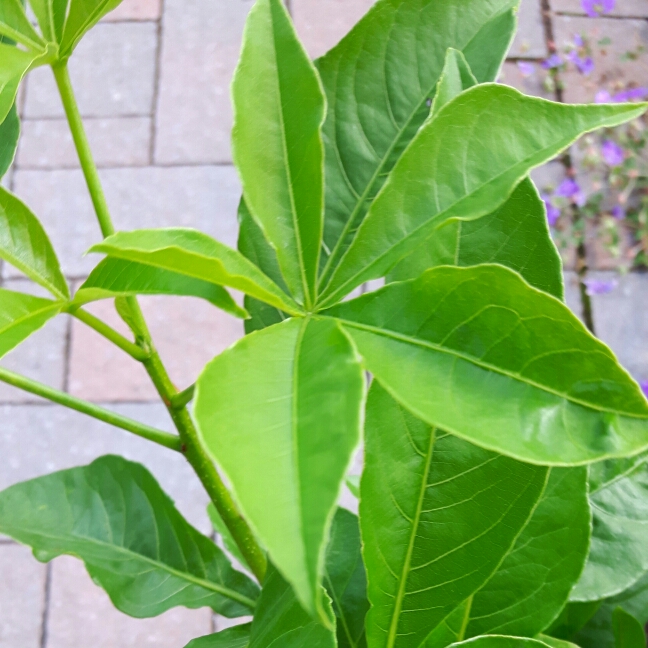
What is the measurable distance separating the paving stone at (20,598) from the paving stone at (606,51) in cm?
141

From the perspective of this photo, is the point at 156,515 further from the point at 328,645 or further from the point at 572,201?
the point at 572,201

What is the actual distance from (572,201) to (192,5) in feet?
3.09

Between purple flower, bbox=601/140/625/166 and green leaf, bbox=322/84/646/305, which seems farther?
purple flower, bbox=601/140/625/166

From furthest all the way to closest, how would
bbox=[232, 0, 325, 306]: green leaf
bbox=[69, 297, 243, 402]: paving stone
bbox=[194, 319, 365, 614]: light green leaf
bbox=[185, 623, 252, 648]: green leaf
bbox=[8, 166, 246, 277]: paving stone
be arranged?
1. bbox=[8, 166, 246, 277]: paving stone
2. bbox=[69, 297, 243, 402]: paving stone
3. bbox=[185, 623, 252, 648]: green leaf
4. bbox=[232, 0, 325, 306]: green leaf
5. bbox=[194, 319, 365, 614]: light green leaf

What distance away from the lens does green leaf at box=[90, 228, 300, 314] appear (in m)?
0.23

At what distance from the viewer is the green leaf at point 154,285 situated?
0.26m

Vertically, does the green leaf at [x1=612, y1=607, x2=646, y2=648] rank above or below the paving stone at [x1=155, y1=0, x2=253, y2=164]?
below

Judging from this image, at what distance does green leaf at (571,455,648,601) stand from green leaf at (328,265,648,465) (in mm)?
206

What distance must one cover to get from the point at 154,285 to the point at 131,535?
26 centimetres

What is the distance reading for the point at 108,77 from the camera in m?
1.59

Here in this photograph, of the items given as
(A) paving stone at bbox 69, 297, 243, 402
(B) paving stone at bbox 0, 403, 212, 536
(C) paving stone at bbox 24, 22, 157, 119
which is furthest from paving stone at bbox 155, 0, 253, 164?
(B) paving stone at bbox 0, 403, 212, 536

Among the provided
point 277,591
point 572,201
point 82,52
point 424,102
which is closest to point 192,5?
point 82,52

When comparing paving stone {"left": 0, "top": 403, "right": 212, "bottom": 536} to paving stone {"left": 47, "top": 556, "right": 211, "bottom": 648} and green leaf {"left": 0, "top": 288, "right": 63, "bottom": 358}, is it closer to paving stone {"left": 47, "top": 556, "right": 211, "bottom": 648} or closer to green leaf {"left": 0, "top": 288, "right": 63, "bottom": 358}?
paving stone {"left": 47, "top": 556, "right": 211, "bottom": 648}

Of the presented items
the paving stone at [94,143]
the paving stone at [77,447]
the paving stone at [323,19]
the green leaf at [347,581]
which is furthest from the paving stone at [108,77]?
the green leaf at [347,581]
